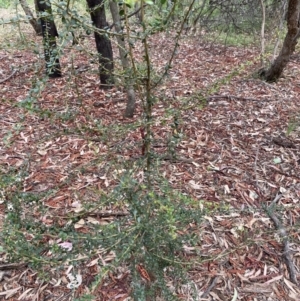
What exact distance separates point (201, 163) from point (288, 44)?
2.00 m

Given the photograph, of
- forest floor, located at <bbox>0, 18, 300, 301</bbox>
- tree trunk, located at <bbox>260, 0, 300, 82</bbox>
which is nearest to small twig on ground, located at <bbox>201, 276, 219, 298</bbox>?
forest floor, located at <bbox>0, 18, 300, 301</bbox>

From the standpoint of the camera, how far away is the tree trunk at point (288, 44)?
3.36 meters

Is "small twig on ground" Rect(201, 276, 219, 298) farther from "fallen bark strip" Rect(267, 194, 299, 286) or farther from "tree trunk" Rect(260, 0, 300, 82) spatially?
"tree trunk" Rect(260, 0, 300, 82)

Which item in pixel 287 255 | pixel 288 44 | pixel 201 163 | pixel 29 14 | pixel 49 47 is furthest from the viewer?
pixel 288 44

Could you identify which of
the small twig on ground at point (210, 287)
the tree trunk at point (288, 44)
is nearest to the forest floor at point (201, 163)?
the small twig on ground at point (210, 287)

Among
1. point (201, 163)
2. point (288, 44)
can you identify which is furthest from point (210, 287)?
point (288, 44)

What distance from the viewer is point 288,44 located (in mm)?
3510

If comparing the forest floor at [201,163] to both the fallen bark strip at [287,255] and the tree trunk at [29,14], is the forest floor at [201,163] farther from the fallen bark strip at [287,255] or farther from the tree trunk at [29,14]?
the tree trunk at [29,14]

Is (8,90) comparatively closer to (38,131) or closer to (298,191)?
(38,131)

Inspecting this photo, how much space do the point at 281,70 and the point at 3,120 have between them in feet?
→ 9.74

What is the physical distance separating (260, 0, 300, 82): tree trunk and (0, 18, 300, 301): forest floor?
0.43 feet

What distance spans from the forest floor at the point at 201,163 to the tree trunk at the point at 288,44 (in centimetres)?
13

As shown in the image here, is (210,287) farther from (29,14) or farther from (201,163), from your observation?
(29,14)

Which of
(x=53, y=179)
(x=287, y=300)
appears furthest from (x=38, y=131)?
(x=287, y=300)
